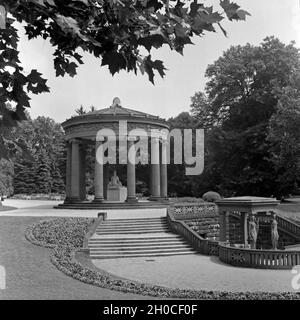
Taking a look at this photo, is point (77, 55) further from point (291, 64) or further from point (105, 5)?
point (291, 64)

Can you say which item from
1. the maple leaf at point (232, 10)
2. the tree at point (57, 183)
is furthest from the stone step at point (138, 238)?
the tree at point (57, 183)

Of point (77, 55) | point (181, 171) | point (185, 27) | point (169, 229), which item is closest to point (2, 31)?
point (77, 55)

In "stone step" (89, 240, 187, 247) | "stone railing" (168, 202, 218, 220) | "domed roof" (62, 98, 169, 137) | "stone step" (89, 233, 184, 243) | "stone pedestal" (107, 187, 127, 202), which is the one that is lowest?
"stone step" (89, 240, 187, 247)

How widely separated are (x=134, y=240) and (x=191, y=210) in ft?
28.8

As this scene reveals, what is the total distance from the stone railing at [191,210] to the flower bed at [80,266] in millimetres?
6334

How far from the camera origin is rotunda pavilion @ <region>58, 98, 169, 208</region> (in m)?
37.2

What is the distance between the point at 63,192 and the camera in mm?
82125

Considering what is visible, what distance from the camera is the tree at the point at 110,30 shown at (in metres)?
3.71

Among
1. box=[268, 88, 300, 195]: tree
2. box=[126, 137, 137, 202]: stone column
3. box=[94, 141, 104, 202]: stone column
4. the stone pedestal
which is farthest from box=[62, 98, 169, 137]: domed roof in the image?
box=[268, 88, 300, 195]: tree

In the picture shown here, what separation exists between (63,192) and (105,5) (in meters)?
80.2

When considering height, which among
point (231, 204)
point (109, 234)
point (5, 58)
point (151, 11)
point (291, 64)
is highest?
point (291, 64)

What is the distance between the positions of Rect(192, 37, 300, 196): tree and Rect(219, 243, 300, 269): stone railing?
920 inches

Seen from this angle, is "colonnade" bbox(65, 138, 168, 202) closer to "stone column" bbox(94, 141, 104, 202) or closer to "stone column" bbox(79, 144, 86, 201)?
"stone column" bbox(94, 141, 104, 202)

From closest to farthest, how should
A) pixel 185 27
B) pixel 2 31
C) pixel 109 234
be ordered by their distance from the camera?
pixel 185 27
pixel 2 31
pixel 109 234
